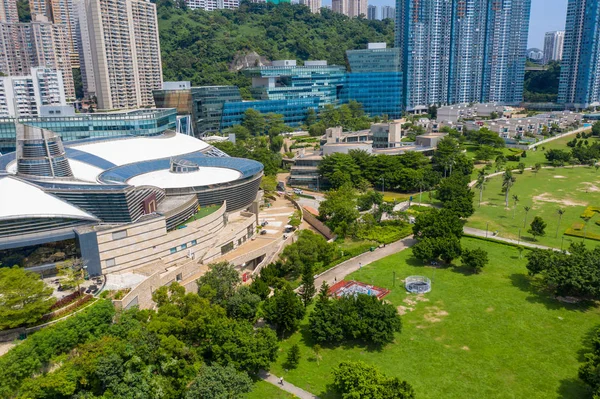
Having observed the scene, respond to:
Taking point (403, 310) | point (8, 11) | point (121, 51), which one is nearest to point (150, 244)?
point (403, 310)

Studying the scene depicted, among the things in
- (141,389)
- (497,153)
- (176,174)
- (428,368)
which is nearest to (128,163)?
(176,174)

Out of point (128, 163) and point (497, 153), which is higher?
point (128, 163)

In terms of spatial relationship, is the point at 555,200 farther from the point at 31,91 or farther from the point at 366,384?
the point at 31,91

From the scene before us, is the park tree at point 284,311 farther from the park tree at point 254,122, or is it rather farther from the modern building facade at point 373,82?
the modern building facade at point 373,82

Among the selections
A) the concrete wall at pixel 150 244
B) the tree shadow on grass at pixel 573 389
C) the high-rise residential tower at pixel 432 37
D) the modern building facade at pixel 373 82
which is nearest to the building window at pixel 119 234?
the concrete wall at pixel 150 244

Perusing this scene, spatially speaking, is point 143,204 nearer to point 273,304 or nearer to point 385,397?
point 273,304

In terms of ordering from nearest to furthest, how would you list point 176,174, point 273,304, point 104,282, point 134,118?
point 273,304 → point 104,282 → point 176,174 → point 134,118
